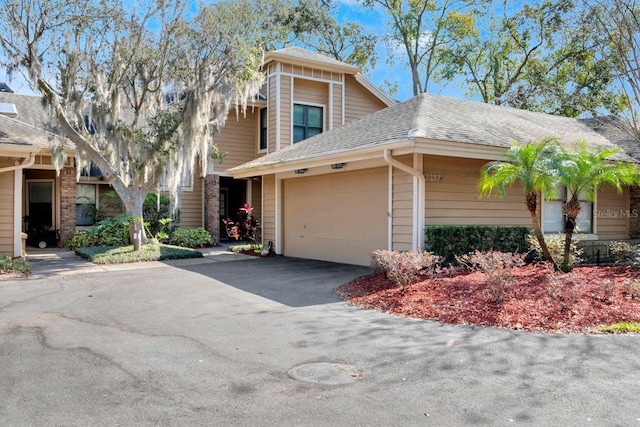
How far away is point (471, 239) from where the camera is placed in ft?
33.7

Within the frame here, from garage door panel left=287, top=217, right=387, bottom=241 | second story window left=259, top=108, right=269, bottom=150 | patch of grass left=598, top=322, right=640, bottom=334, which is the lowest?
patch of grass left=598, top=322, right=640, bottom=334

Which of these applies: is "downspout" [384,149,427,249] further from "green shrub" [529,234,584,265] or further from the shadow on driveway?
"green shrub" [529,234,584,265]

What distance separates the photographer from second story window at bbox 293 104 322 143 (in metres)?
18.6

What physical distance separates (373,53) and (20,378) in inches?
1148

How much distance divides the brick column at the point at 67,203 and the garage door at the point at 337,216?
7.10 metres

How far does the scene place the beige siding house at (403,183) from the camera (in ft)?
33.5

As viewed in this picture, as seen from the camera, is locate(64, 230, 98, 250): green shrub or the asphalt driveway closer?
the asphalt driveway

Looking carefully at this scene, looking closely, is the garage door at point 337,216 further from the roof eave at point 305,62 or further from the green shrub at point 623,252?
the roof eave at point 305,62

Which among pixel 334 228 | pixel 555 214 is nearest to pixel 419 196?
pixel 334 228

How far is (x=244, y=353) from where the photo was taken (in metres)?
5.07

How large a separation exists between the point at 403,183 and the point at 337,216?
258 cm

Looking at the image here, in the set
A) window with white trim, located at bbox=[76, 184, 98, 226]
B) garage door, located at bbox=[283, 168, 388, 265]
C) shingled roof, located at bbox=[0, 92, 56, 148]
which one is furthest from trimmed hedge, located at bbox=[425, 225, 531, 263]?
window with white trim, located at bbox=[76, 184, 98, 226]

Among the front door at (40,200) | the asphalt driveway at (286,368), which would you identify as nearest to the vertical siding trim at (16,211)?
the front door at (40,200)

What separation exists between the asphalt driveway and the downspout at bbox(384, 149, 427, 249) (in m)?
3.18
